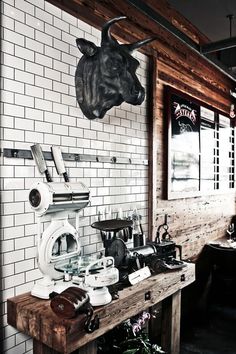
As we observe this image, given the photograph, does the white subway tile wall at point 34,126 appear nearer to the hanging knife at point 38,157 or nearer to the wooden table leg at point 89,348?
the hanging knife at point 38,157

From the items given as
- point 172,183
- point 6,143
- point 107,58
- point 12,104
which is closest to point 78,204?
point 6,143

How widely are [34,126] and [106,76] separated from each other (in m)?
0.63

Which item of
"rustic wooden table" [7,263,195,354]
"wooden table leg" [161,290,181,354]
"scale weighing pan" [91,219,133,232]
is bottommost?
"wooden table leg" [161,290,181,354]

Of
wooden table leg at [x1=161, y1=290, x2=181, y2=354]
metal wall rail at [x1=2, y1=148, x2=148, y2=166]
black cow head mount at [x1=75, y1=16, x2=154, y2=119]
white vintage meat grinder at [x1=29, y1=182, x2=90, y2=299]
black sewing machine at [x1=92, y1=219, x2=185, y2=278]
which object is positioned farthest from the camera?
wooden table leg at [x1=161, y1=290, x2=181, y2=354]

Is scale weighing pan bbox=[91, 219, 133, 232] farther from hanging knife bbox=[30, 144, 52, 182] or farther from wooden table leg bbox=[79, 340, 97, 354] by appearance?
wooden table leg bbox=[79, 340, 97, 354]

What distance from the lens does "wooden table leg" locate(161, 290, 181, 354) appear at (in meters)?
2.56

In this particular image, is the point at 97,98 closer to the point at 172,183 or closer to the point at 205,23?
the point at 172,183

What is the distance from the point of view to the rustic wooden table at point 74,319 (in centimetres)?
157

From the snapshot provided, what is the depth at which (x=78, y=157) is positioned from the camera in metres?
2.34

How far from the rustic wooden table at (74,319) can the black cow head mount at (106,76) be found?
127 cm

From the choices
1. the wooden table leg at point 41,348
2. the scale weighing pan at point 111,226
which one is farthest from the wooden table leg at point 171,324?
the wooden table leg at point 41,348

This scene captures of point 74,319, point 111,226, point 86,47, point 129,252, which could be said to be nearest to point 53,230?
point 111,226

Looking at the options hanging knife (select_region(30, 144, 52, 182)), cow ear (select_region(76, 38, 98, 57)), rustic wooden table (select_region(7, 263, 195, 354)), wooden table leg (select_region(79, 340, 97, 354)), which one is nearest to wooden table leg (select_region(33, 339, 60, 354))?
rustic wooden table (select_region(7, 263, 195, 354))

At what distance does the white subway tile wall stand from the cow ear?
0.14 metres
